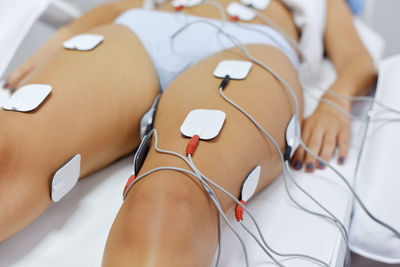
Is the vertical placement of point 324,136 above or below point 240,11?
below

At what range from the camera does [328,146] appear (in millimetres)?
778

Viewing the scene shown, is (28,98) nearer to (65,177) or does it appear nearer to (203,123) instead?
(65,177)

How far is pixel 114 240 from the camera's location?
0.46 metres

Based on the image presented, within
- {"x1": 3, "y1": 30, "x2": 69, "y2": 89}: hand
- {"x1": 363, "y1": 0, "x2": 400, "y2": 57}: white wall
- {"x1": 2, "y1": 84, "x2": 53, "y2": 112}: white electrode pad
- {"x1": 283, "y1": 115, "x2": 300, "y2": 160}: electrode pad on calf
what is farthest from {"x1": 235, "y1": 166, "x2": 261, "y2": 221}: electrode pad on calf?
{"x1": 363, "y1": 0, "x2": 400, "y2": 57}: white wall

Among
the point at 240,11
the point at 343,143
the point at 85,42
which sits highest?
the point at 85,42

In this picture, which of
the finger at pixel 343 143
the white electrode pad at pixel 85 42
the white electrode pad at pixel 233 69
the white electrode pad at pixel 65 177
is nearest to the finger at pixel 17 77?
the white electrode pad at pixel 85 42

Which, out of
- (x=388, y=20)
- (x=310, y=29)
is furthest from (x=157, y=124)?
(x=388, y=20)

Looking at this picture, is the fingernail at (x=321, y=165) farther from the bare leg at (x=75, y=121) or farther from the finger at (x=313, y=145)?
the bare leg at (x=75, y=121)

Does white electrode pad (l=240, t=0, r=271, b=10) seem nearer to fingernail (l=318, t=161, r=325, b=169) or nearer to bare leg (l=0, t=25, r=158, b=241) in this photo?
bare leg (l=0, t=25, r=158, b=241)

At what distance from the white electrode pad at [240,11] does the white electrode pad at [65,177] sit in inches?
20.2

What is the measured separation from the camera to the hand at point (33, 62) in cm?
88

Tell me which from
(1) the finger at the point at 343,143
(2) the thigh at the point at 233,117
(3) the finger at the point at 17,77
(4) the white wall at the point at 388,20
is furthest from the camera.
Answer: (4) the white wall at the point at 388,20

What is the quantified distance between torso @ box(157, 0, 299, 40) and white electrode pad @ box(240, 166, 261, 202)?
453mm

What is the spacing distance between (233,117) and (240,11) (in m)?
0.42
